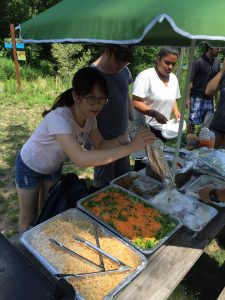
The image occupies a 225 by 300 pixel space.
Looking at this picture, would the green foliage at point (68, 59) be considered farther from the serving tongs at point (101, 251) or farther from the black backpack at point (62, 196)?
the serving tongs at point (101, 251)

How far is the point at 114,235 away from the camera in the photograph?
157 cm

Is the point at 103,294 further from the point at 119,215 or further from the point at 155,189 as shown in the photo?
the point at 155,189

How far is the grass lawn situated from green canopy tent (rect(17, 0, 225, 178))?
211 centimetres

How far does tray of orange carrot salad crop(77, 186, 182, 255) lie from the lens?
5.17ft

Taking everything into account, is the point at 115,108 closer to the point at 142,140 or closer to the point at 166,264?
the point at 142,140

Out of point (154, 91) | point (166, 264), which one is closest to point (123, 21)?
point (166, 264)

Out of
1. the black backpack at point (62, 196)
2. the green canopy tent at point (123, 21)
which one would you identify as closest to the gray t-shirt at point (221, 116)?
the black backpack at point (62, 196)

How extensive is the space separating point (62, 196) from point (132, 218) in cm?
46

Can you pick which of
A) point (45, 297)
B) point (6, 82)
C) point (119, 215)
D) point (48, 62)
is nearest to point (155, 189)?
point (119, 215)

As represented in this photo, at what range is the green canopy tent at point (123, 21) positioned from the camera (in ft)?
3.21

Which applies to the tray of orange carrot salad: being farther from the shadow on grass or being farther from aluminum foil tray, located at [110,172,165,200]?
the shadow on grass

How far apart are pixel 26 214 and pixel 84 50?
12600 mm

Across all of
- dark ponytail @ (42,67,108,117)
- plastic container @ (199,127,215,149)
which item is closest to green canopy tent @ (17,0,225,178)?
dark ponytail @ (42,67,108,117)

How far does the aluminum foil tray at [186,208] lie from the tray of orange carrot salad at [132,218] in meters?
0.08
